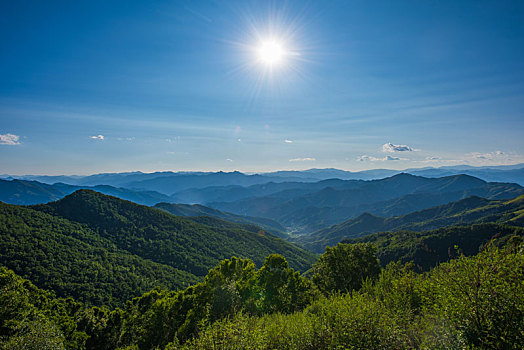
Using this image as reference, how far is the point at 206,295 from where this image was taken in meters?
35.2

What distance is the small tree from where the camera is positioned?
37.9m

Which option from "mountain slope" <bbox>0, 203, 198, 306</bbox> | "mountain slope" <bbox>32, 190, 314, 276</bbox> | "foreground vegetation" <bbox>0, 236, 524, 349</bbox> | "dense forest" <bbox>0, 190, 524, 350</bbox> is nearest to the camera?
"foreground vegetation" <bbox>0, 236, 524, 349</bbox>

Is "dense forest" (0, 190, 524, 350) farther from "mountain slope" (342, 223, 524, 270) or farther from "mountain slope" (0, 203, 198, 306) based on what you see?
"mountain slope" (342, 223, 524, 270)

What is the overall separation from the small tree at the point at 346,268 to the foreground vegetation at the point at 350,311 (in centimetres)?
19

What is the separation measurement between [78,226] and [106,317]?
153444 millimetres

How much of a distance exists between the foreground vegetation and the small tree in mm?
193

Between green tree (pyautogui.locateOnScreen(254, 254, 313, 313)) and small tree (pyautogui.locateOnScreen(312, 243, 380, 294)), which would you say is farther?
small tree (pyautogui.locateOnScreen(312, 243, 380, 294))

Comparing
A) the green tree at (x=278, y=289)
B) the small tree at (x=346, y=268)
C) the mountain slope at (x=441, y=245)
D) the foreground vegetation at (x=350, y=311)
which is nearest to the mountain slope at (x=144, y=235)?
the mountain slope at (x=441, y=245)

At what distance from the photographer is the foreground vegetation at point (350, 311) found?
9.86 meters

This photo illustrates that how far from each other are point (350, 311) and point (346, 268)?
30.1m

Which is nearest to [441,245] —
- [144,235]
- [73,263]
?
[144,235]

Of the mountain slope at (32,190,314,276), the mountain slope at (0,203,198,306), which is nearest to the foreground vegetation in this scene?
the mountain slope at (0,203,198,306)

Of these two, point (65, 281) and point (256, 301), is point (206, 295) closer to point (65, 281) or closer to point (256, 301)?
point (256, 301)

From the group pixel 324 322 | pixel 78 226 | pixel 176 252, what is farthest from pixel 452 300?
pixel 78 226
